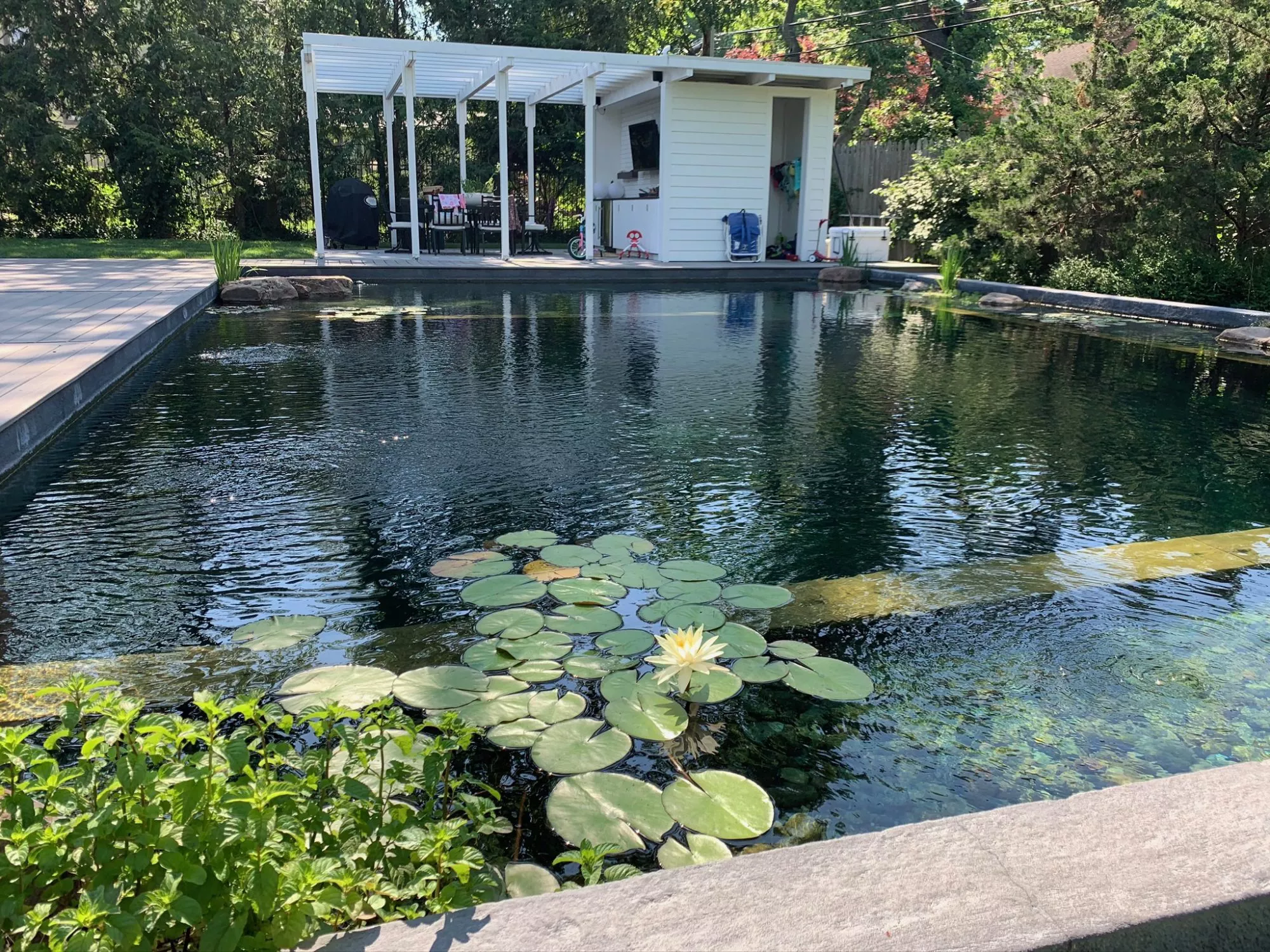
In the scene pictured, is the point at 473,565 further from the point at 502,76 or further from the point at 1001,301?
the point at 502,76

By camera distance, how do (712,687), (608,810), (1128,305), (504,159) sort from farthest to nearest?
(504,159), (1128,305), (712,687), (608,810)

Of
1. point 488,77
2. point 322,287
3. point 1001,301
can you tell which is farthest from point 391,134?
point 1001,301

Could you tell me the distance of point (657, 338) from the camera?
7590 millimetres

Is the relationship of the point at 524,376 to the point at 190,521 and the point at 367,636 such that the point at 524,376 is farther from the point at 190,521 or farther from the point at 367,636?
the point at 367,636

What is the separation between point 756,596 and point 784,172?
1341 cm

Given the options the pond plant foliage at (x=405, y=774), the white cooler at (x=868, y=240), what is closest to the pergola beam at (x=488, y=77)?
the white cooler at (x=868, y=240)

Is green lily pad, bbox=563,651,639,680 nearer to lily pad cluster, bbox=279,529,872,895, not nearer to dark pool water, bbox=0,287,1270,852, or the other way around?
lily pad cluster, bbox=279,529,872,895

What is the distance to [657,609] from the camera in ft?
8.49

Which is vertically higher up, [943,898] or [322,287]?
[322,287]

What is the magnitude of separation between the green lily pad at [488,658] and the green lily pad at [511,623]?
5 cm

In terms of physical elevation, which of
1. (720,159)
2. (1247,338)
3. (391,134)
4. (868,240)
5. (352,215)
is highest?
(391,134)

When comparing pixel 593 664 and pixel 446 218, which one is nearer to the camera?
pixel 593 664

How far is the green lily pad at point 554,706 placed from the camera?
2.03 metres

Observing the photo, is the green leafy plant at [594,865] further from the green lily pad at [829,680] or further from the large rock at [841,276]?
the large rock at [841,276]
